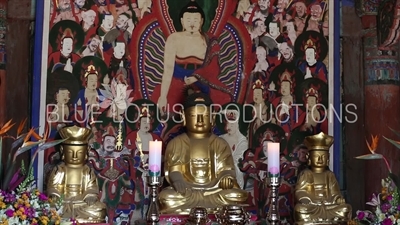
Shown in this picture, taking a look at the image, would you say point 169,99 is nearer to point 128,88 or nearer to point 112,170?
point 128,88

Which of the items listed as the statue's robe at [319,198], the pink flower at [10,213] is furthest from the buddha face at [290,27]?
the pink flower at [10,213]

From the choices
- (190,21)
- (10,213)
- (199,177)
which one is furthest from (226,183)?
(10,213)

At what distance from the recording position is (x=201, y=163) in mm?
6684

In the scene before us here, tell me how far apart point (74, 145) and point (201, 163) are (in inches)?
49.6

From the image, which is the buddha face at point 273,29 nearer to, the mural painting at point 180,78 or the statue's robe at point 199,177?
the mural painting at point 180,78

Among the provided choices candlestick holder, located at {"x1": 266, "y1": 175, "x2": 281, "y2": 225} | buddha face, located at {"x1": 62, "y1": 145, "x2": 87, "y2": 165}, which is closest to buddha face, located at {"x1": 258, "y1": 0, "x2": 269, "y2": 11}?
buddha face, located at {"x1": 62, "y1": 145, "x2": 87, "y2": 165}

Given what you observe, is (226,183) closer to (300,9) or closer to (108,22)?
(108,22)

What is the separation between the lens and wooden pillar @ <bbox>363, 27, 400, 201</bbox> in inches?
277

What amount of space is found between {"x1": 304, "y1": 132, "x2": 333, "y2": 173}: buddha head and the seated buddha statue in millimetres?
795

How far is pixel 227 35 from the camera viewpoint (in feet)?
23.5

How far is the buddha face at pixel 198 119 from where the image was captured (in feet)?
22.0

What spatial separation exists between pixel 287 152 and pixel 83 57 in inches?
91.8

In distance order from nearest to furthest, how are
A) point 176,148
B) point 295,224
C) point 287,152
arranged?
point 295,224
point 176,148
point 287,152

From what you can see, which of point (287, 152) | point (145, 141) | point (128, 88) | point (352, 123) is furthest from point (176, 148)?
point (352, 123)
